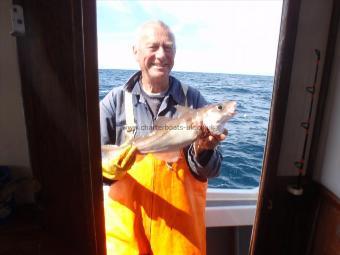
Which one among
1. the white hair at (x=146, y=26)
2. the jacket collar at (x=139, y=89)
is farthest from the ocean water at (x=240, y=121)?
the white hair at (x=146, y=26)

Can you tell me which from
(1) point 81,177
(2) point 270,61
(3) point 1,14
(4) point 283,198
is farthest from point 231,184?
(3) point 1,14

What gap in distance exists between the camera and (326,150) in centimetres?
123

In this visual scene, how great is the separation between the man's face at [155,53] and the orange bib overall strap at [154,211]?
1.33 ft

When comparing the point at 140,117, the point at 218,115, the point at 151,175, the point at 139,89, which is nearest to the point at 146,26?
the point at 139,89

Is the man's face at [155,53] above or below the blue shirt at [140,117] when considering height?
above

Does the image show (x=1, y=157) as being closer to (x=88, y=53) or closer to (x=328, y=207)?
(x=88, y=53)

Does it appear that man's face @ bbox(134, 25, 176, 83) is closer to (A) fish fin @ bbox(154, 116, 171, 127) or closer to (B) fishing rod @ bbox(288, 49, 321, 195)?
(A) fish fin @ bbox(154, 116, 171, 127)

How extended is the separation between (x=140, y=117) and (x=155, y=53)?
1.01 ft

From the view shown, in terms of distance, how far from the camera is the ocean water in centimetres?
148

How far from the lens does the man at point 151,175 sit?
1316mm

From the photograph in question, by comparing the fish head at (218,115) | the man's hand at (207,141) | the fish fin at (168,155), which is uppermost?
the fish head at (218,115)

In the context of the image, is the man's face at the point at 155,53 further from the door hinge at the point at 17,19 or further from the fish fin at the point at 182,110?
the door hinge at the point at 17,19

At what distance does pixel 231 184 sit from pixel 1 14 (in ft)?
5.16

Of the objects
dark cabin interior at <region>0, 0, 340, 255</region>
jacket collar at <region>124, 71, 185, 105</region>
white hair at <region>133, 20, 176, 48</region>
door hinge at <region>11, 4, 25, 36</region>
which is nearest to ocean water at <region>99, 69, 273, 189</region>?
jacket collar at <region>124, 71, 185, 105</region>
